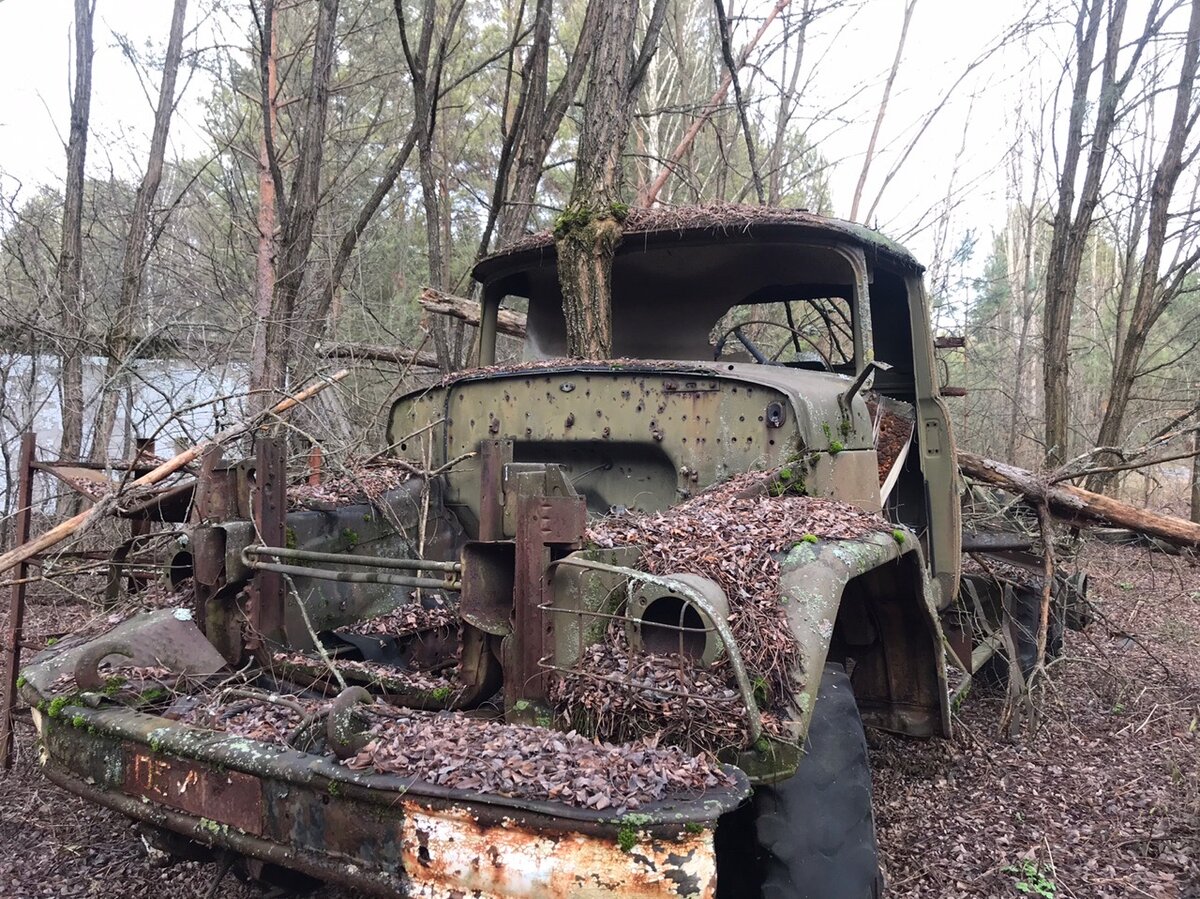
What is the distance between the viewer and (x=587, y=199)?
17.5ft

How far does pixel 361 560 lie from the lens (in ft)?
7.86

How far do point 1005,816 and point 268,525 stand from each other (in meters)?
3.29

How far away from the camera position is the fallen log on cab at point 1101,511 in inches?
206

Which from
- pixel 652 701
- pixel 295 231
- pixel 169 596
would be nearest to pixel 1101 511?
pixel 652 701

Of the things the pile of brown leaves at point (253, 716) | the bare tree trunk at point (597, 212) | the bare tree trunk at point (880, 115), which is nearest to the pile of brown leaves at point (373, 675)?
the pile of brown leaves at point (253, 716)

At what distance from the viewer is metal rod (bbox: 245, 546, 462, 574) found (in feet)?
7.33

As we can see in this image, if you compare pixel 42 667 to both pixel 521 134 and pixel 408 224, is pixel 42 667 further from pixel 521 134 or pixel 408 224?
pixel 408 224

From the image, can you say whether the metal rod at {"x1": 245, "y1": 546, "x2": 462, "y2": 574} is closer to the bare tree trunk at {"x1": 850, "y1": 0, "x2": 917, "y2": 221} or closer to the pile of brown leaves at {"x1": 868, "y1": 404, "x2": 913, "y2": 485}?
the pile of brown leaves at {"x1": 868, "y1": 404, "x2": 913, "y2": 485}

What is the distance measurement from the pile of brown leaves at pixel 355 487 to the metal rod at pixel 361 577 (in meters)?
0.70

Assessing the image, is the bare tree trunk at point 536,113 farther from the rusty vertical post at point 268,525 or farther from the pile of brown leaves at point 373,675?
the pile of brown leaves at point 373,675

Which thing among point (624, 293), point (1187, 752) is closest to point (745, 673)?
point (624, 293)

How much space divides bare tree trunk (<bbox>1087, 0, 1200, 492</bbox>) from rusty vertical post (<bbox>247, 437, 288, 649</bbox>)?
940 centimetres

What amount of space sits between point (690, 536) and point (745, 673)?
2.01ft

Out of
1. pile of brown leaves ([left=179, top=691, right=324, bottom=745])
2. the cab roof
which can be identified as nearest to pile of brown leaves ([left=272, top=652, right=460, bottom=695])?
pile of brown leaves ([left=179, top=691, right=324, bottom=745])
